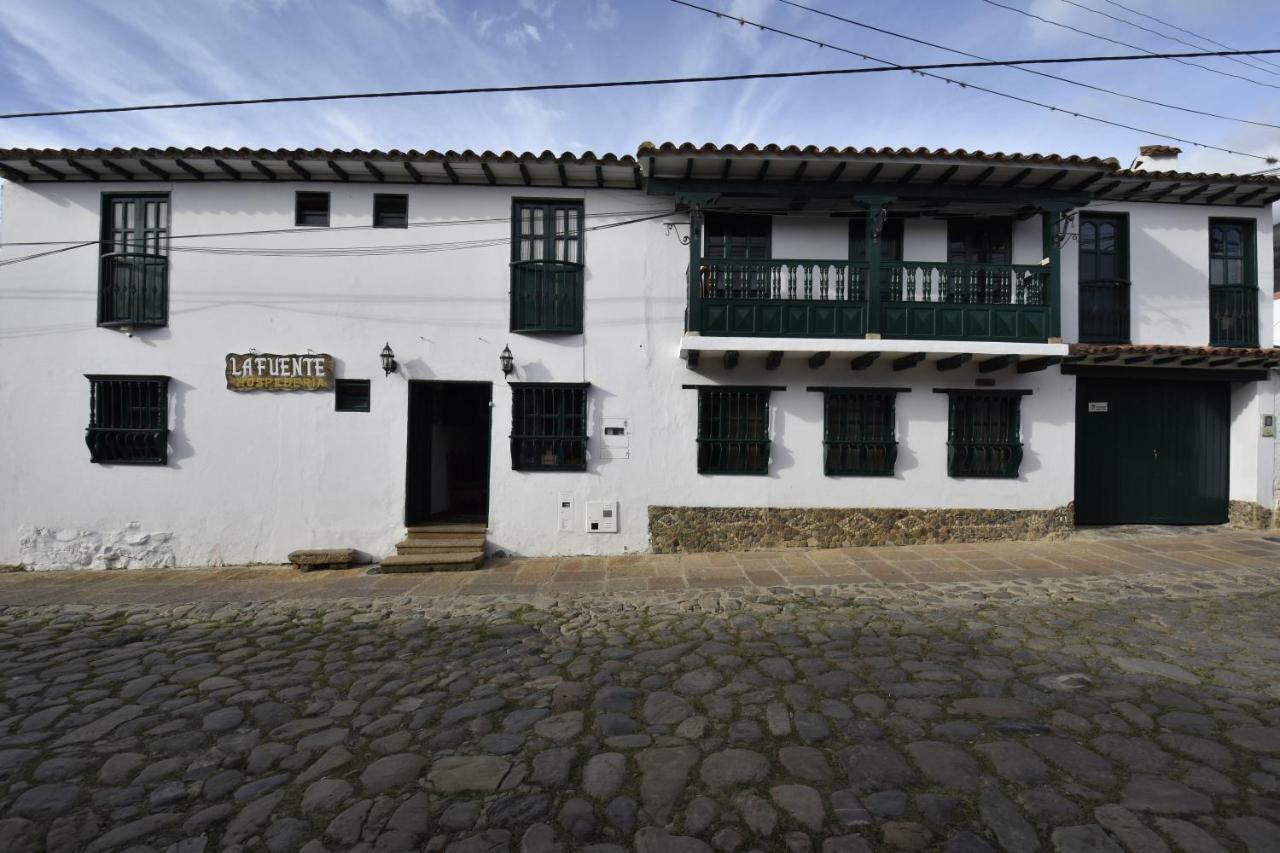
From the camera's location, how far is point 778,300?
25.2ft

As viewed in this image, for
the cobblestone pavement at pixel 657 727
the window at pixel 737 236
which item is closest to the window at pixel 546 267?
the window at pixel 737 236

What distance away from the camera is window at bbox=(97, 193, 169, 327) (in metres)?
7.79

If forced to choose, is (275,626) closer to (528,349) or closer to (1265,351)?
(528,349)

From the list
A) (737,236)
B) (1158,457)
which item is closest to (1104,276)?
(1158,457)

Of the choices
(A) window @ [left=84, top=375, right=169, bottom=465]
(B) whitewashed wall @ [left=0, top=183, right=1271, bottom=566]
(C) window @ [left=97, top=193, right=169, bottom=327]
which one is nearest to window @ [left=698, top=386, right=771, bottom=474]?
(B) whitewashed wall @ [left=0, top=183, right=1271, bottom=566]

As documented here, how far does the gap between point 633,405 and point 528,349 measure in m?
1.75

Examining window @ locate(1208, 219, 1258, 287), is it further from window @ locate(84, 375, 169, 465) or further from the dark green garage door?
window @ locate(84, 375, 169, 465)

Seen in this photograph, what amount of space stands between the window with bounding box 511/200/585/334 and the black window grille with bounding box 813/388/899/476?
4.02m

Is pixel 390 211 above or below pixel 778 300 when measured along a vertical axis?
above

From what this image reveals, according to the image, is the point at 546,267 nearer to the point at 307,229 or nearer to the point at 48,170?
A: the point at 307,229

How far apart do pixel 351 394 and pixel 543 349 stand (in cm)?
286

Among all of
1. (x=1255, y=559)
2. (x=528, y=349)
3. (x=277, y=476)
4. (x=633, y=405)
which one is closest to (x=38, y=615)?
(x=277, y=476)

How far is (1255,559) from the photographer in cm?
699

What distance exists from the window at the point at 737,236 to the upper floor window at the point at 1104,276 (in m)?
5.11
